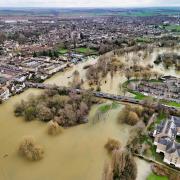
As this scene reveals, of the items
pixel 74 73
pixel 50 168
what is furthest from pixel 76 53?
pixel 50 168

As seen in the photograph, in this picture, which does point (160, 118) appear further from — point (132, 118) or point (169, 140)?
point (169, 140)

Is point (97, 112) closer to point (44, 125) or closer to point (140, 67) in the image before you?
point (44, 125)

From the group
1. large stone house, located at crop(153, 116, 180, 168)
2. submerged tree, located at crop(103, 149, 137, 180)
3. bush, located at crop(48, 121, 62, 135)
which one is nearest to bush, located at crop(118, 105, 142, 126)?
large stone house, located at crop(153, 116, 180, 168)

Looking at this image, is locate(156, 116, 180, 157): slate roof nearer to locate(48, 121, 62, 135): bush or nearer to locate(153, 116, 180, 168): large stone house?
locate(153, 116, 180, 168): large stone house

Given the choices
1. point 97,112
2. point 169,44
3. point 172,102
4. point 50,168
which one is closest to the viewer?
point 50,168

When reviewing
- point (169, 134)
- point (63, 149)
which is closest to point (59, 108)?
point (63, 149)

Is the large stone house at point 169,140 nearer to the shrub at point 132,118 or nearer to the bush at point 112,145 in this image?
the shrub at point 132,118
